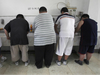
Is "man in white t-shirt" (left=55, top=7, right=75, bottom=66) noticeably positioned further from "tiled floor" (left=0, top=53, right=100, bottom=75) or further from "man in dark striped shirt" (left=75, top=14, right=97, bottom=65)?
"tiled floor" (left=0, top=53, right=100, bottom=75)

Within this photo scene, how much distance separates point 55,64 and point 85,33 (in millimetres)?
1089

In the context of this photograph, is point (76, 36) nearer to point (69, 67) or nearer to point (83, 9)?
point (69, 67)

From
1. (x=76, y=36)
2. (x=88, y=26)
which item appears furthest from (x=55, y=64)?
(x=88, y=26)

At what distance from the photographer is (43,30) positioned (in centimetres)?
173

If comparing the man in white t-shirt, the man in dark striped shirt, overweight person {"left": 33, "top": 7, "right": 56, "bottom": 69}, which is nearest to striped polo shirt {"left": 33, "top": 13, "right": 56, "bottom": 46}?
overweight person {"left": 33, "top": 7, "right": 56, "bottom": 69}

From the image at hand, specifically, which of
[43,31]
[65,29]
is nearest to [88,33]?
[65,29]

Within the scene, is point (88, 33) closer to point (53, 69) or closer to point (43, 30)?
point (43, 30)

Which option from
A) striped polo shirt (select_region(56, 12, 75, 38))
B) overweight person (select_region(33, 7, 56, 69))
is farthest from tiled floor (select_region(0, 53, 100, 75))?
striped polo shirt (select_region(56, 12, 75, 38))

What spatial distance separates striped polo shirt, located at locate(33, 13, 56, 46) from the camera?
1.72 m

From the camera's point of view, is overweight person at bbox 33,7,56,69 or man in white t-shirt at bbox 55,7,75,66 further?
man in white t-shirt at bbox 55,7,75,66

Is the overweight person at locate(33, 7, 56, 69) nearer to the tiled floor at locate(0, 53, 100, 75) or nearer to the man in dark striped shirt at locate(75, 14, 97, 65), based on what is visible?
the tiled floor at locate(0, 53, 100, 75)

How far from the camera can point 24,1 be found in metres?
2.55

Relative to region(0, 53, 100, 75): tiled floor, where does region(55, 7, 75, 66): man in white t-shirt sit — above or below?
above

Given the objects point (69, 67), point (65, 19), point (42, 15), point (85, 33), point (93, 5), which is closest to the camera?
point (42, 15)
